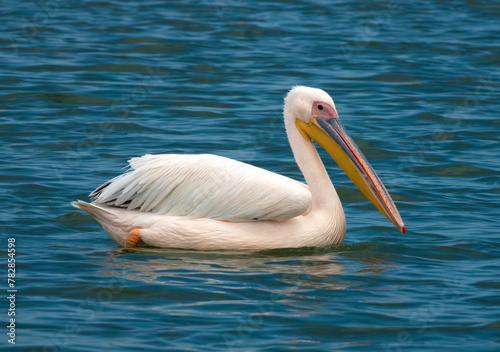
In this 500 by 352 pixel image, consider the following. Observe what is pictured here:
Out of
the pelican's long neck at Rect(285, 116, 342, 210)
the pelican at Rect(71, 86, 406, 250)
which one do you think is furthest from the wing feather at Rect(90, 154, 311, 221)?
the pelican's long neck at Rect(285, 116, 342, 210)

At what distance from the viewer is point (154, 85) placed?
10.5 metres

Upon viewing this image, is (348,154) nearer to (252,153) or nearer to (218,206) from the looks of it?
(218,206)

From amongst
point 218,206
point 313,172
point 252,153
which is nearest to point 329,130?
point 313,172

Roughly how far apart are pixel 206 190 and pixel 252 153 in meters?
2.49

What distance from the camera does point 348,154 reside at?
6.05 metres

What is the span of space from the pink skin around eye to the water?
0.83 m

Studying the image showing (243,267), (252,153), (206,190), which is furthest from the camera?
(252,153)

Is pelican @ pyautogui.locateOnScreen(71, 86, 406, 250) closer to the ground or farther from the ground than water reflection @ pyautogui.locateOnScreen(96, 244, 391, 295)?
farther from the ground

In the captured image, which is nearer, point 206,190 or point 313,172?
point 206,190

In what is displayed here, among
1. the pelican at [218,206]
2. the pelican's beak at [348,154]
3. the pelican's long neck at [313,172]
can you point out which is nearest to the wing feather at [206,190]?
the pelican at [218,206]

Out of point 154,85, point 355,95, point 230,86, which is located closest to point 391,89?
point 355,95

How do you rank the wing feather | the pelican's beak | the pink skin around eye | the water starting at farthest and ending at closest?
the pink skin around eye → the pelican's beak → the wing feather → the water

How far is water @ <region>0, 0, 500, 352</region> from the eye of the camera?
462 cm

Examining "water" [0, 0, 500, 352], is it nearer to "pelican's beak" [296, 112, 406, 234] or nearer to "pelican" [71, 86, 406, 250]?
"pelican" [71, 86, 406, 250]
